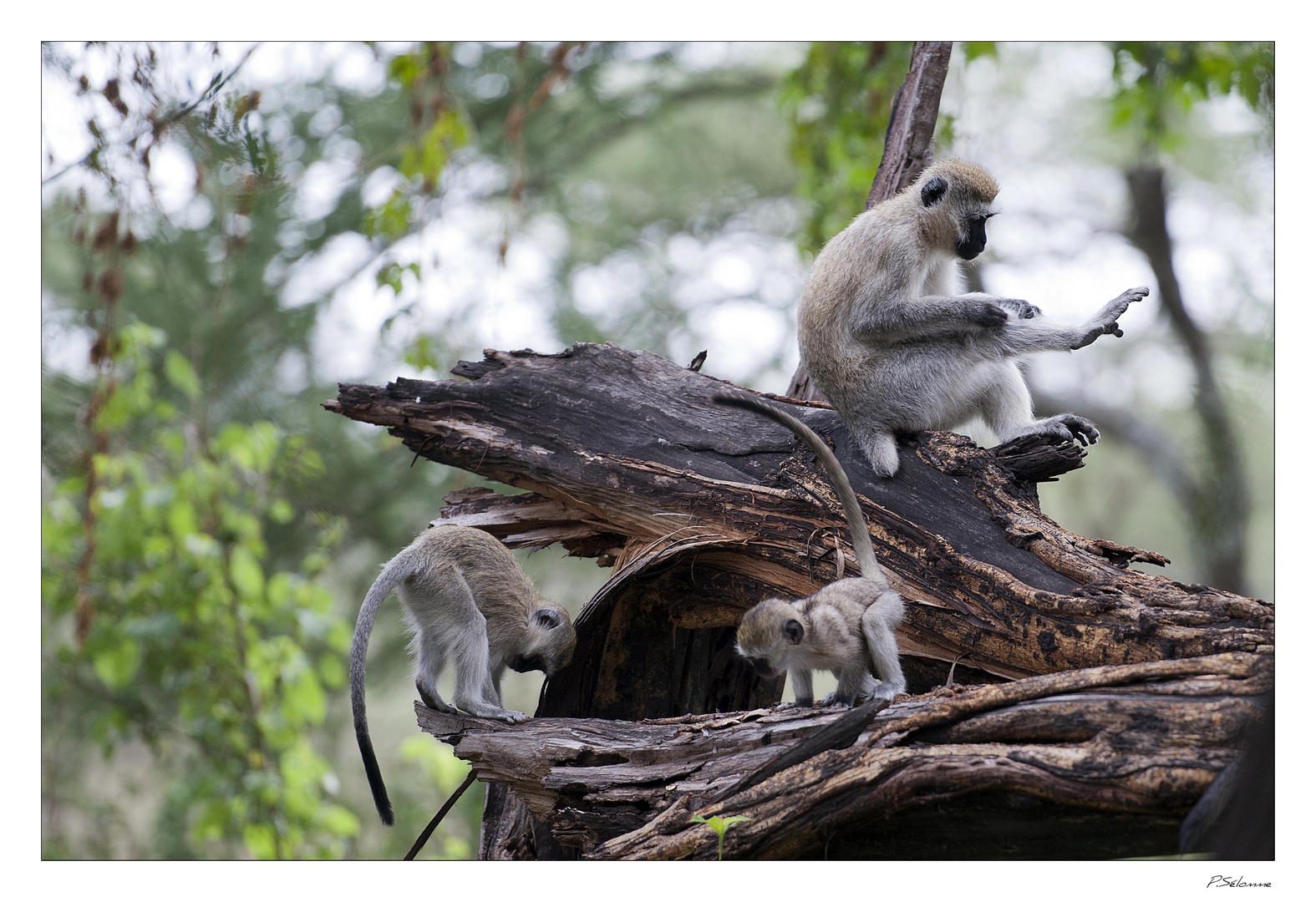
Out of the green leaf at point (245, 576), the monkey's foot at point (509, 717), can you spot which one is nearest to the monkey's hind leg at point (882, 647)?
the monkey's foot at point (509, 717)

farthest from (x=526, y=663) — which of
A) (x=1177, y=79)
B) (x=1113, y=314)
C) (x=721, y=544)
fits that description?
(x=1177, y=79)

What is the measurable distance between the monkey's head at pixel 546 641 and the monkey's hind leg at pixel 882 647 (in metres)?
1.29

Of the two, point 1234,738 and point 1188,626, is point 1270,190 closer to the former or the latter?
point 1188,626

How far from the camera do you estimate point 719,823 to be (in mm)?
2564

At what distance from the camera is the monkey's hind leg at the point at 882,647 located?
9.82ft

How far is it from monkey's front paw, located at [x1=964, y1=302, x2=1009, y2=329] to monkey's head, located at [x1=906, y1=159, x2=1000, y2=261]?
413 mm

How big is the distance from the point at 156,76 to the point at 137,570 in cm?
342

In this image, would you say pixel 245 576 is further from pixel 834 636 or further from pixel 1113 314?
pixel 1113 314

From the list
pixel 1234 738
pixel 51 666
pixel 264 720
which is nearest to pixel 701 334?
pixel 264 720

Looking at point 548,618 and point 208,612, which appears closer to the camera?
point 548,618

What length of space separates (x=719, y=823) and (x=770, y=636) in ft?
2.07

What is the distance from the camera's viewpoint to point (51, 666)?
5746 mm

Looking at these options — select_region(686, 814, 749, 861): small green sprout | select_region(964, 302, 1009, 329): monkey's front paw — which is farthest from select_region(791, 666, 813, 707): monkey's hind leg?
select_region(964, 302, 1009, 329): monkey's front paw

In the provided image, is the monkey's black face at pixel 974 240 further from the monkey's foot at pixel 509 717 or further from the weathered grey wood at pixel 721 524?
the monkey's foot at pixel 509 717
